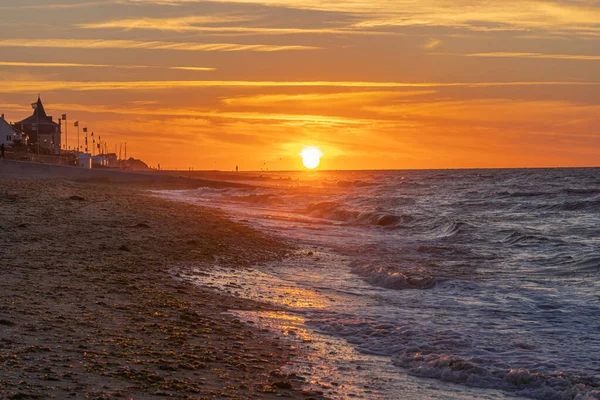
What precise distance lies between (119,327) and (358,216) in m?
32.0

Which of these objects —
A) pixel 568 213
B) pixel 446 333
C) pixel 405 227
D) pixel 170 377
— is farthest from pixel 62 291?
pixel 568 213

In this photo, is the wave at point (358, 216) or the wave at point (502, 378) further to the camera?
the wave at point (358, 216)

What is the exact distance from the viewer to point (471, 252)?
76.6ft

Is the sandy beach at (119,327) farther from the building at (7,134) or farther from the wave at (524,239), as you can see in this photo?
the building at (7,134)

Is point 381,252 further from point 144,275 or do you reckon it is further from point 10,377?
point 10,377

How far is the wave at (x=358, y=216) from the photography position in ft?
123

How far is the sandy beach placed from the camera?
22.3 ft

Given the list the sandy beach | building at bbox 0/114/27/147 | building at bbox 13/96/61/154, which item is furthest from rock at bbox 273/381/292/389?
building at bbox 13/96/61/154

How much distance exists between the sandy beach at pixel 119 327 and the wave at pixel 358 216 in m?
18.8

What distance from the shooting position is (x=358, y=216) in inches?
1591

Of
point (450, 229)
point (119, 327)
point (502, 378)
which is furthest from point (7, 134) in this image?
point (502, 378)

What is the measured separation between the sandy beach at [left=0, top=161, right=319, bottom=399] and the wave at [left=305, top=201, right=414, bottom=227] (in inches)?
740

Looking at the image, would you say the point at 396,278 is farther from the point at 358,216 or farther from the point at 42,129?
the point at 42,129

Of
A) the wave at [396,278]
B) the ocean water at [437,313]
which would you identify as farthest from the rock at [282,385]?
the wave at [396,278]
